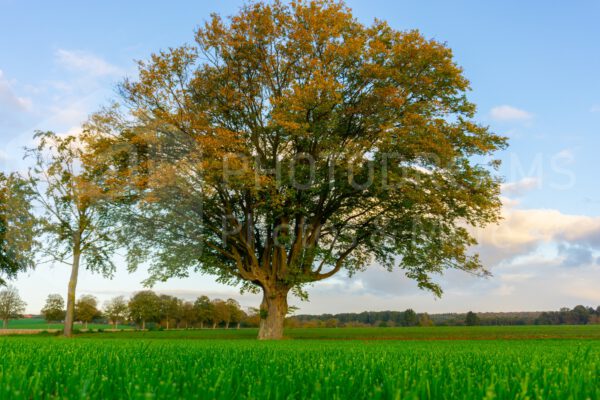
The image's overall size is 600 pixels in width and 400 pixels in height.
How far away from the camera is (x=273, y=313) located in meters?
28.0

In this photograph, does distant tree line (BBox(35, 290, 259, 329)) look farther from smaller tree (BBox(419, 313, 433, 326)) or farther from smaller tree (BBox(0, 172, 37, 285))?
smaller tree (BBox(0, 172, 37, 285))

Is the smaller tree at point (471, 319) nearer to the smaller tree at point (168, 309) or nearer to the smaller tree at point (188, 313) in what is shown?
the smaller tree at point (188, 313)

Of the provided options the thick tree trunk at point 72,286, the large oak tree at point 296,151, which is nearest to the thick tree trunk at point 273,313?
the large oak tree at point 296,151

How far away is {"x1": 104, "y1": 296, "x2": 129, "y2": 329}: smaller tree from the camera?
3964 inches

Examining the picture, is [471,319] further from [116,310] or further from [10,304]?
[10,304]

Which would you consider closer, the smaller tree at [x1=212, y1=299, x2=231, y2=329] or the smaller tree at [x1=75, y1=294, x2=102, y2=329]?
the smaller tree at [x1=75, y1=294, x2=102, y2=329]

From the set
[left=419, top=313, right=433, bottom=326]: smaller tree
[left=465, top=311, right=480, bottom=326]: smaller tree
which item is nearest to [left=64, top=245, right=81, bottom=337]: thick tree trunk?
[left=419, top=313, right=433, bottom=326]: smaller tree

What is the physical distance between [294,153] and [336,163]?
10.1 ft

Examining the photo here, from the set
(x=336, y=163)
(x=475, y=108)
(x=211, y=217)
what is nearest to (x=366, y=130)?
(x=336, y=163)

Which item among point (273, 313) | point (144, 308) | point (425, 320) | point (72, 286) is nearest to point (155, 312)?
point (144, 308)

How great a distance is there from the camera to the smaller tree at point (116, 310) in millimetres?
100688

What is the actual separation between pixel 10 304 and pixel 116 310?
20.4m

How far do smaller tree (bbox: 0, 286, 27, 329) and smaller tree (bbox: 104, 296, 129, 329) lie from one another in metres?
16.5

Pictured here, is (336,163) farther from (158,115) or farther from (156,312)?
(156,312)
